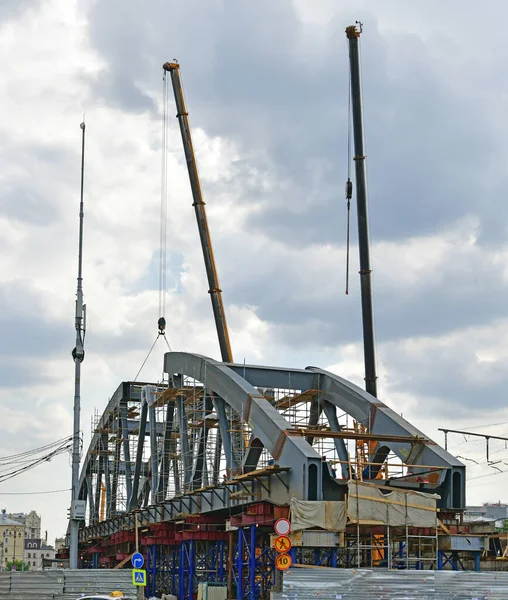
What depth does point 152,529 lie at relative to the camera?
2512 inches

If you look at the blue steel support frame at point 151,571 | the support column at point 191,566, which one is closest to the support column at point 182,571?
the support column at point 191,566

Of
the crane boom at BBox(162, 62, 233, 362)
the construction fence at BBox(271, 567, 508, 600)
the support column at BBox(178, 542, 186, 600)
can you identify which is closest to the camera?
the construction fence at BBox(271, 567, 508, 600)

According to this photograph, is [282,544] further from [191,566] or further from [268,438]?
[191,566]

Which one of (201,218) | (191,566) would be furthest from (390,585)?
(201,218)

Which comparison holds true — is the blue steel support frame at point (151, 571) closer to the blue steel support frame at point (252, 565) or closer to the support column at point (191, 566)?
the support column at point (191, 566)

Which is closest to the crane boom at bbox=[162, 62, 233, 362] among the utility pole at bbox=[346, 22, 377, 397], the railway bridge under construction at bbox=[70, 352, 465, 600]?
the railway bridge under construction at bbox=[70, 352, 465, 600]

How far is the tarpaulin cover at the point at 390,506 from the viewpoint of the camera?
1614 inches

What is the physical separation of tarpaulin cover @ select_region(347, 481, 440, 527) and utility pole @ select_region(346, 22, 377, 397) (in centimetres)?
1618

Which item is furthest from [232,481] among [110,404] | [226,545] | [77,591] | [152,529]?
[110,404]

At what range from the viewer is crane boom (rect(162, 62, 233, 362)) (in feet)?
233

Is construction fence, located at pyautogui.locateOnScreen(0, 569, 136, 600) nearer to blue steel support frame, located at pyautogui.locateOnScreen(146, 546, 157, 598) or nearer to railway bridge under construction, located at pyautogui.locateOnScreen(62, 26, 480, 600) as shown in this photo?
railway bridge under construction, located at pyautogui.locateOnScreen(62, 26, 480, 600)

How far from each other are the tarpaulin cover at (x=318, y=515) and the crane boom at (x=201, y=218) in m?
30.3

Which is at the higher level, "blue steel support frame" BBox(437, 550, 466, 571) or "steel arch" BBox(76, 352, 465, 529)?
"steel arch" BBox(76, 352, 465, 529)

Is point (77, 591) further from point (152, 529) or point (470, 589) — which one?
point (152, 529)
